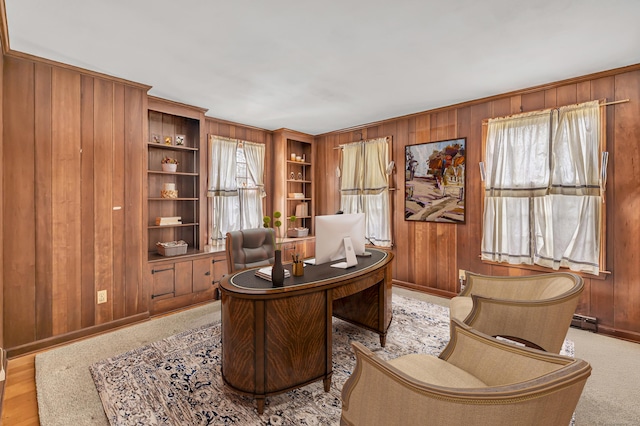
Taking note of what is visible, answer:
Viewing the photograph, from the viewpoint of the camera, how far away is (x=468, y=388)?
1032 mm

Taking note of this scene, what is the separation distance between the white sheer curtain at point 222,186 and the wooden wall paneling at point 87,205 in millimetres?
1564

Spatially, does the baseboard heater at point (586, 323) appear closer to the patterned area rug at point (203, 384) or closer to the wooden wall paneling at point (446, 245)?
the patterned area rug at point (203, 384)

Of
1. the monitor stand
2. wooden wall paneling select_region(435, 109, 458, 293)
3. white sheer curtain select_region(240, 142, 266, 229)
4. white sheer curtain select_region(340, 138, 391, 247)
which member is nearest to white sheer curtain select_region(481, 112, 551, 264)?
wooden wall paneling select_region(435, 109, 458, 293)

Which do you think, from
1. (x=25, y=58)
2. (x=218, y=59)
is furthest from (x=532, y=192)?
(x=25, y=58)

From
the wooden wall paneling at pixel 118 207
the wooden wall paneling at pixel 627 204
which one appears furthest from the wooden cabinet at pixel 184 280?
the wooden wall paneling at pixel 627 204

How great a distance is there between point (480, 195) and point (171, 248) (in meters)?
3.96

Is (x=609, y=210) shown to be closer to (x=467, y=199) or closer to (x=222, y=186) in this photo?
(x=467, y=199)

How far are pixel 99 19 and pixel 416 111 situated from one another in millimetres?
3666

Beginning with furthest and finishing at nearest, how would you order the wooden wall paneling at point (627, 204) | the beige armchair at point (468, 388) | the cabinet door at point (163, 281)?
the cabinet door at point (163, 281) → the wooden wall paneling at point (627, 204) → the beige armchair at point (468, 388)

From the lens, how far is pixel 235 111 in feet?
13.9

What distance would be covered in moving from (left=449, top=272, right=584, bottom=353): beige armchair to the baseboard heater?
1.45 m

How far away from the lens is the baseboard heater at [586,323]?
3119mm

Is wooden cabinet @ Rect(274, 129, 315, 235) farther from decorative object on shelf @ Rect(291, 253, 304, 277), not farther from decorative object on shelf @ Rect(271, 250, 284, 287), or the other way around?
decorative object on shelf @ Rect(271, 250, 284, 287)

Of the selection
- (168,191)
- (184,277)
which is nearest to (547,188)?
(184,277)
